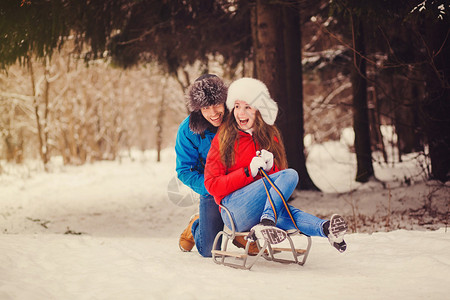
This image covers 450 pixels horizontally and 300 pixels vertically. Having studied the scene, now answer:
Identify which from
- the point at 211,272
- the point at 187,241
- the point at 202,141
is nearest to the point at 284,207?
the point at 211,272

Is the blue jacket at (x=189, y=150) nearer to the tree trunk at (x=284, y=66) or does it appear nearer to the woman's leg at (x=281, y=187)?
the woman's leg at (x=281, y=187)

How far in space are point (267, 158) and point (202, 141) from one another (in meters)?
0.86

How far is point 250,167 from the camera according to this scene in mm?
3504

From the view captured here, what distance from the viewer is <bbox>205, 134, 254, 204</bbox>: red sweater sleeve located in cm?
358

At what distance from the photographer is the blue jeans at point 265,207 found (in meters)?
3.42

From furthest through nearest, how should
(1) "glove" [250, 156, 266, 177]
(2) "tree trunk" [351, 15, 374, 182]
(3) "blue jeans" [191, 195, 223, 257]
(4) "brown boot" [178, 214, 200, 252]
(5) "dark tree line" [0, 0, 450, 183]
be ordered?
(2) "tree trunk" [351, 15, 374, 182] < (5) "dark tree line" [0, 0, 450, 183] < (4) "brown boot" [178, 214, 200, 252] < (3) "blue jeans" [191, 195, 223, 257] < (1) "glove" [250, 156, 266, 177]

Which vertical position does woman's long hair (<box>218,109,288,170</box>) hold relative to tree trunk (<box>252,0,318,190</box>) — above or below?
below

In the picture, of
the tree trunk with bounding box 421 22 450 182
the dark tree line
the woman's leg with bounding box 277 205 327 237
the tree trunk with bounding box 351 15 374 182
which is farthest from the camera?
the tree trunk with bounding box 351 15 374 182

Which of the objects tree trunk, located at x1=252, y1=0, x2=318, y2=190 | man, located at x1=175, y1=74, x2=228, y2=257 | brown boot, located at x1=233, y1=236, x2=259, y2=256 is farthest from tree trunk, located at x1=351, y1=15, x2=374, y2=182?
man, located at x1=175, y1=74, x2=228, y2=257

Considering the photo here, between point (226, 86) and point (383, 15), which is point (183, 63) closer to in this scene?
point (383, 15)

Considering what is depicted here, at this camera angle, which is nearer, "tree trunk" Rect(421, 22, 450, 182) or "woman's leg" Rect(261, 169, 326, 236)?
"woman's leg" Rect(261, 169, 326, 236)

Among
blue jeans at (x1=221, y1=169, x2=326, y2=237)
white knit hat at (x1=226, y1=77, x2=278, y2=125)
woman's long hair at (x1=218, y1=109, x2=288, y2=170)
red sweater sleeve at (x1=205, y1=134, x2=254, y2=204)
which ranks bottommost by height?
blue jeans at (x1=221, y1=169, x2=326, y2=237)

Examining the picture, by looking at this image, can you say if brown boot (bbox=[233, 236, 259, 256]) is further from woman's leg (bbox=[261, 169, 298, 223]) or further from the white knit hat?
the white knit hat

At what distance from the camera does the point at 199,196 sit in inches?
176
